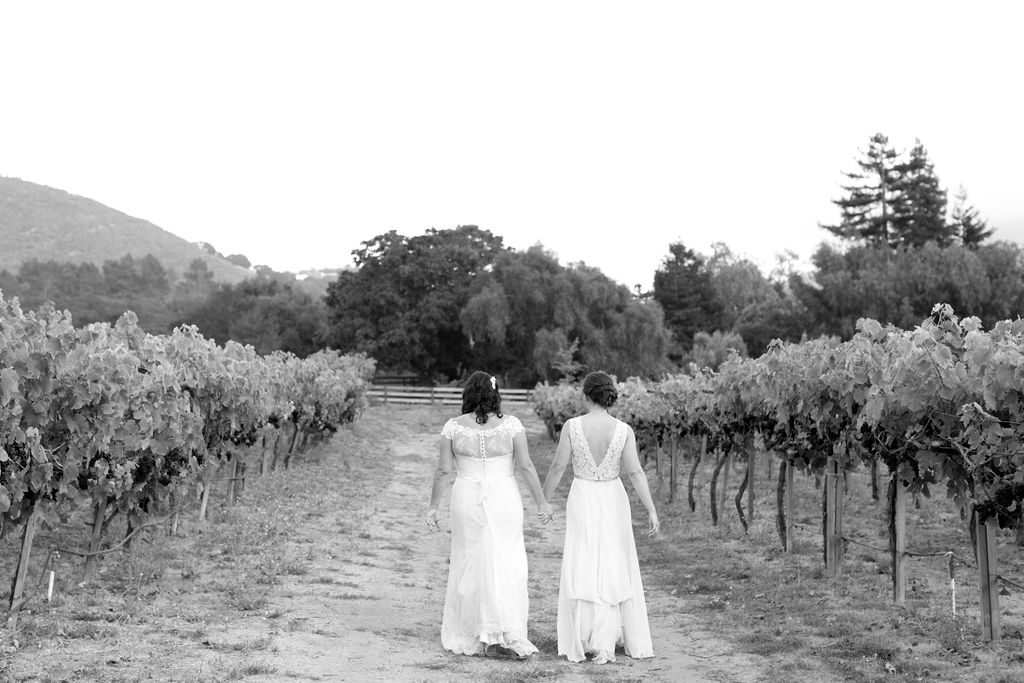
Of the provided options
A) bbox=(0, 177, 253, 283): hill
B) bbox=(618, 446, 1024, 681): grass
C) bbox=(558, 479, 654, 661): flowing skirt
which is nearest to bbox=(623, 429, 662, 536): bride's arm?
bbox=(558, 479, 654, 661): flowing skirt

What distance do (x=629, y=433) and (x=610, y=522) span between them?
0.56 metres

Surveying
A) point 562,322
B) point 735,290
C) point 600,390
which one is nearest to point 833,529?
point 600,390

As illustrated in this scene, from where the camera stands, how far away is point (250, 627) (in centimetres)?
709

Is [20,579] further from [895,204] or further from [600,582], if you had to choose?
[895,204]

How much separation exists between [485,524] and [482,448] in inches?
18.4

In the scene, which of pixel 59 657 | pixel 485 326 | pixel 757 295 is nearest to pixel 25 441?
pixel 59 657

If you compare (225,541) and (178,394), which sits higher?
(178,394)

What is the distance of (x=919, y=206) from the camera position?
62375mm

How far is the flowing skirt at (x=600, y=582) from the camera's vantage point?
6.69 m

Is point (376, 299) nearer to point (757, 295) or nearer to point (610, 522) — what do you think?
point (757, 295)

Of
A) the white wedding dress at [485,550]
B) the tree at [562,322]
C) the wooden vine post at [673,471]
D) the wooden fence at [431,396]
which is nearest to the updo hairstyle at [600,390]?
the white wedding dress at [485,550]

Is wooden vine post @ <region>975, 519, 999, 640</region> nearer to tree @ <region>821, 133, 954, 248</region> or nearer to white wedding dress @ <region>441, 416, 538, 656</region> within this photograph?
white wedding dress @ <region>441, 416, 538, 656</region>

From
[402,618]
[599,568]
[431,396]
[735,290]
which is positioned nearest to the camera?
[599,568]

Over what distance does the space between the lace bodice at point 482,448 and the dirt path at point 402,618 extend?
1.13 m
